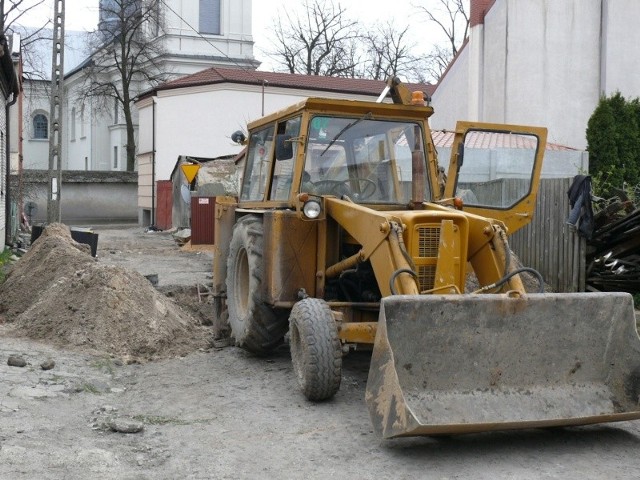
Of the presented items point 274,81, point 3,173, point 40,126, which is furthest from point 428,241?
point 40,126

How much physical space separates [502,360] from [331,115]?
9.26 ft

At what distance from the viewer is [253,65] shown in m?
46.8

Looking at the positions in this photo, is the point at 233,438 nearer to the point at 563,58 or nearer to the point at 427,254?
the point at 427,254

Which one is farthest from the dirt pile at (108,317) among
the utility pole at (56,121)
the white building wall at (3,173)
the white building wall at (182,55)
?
the white building wall at (182,55)

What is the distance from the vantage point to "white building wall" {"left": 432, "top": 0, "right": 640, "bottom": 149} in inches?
856

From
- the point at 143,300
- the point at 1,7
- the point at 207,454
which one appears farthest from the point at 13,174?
the point at 207,454

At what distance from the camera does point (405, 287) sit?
20.4 feet

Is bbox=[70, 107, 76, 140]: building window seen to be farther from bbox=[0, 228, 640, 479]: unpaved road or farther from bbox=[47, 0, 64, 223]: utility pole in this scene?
bbox=[0, 228, 640, 479]: unpaved road

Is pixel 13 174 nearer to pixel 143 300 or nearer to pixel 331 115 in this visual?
pixel 143 300

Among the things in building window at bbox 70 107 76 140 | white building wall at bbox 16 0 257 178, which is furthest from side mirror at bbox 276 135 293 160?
building window at bbox 70 107 76 140

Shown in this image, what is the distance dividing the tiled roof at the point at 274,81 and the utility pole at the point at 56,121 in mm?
13914

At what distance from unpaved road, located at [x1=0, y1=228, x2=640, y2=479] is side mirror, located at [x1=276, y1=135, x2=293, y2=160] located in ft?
6.34

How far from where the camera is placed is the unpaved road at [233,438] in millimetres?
5242

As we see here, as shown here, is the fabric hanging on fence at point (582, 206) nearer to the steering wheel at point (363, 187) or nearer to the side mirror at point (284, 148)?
the steering wheel at point (363, 187)
